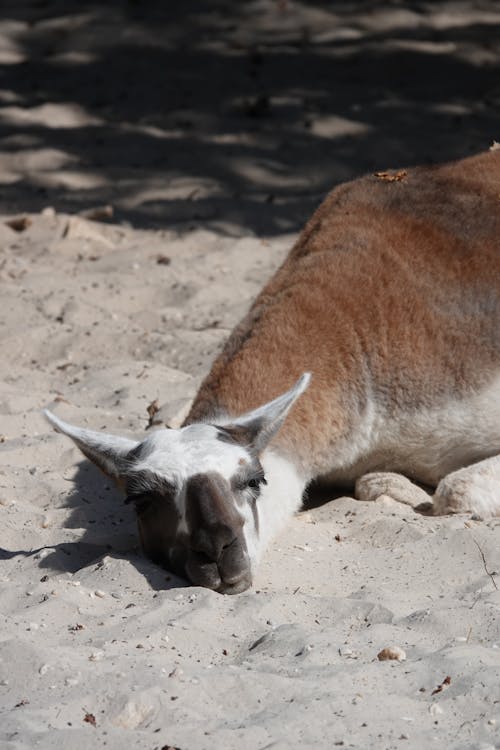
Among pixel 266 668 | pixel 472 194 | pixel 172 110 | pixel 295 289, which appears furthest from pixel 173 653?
pixel 172 110

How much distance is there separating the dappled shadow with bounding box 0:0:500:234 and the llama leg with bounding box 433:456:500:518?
3903 mm

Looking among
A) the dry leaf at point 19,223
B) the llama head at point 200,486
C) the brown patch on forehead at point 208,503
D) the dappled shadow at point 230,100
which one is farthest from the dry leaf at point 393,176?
the dry leaf at point 19,223

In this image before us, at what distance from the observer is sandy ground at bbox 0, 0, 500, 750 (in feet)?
11.2

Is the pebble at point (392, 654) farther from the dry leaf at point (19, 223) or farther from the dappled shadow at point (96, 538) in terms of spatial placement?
the dry leaf at point (19, 223)

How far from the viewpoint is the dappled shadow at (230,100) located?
370 inches

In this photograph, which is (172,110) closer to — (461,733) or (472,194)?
(472,194)

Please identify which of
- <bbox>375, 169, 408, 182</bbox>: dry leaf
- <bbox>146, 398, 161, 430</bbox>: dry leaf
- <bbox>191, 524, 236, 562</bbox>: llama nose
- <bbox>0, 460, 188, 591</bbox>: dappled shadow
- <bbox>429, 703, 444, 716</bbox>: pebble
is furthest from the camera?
<bbox>375, 169, 408, 182</bbox>: dry leaf

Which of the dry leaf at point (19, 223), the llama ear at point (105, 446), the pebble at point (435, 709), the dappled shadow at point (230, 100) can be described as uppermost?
the pebble at point (435, 709)

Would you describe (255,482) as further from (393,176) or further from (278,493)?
(393,176)

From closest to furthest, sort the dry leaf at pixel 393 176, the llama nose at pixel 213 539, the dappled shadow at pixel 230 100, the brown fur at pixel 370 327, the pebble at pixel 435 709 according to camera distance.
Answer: the pebble at pixel 435 709 < the llama nose at pixel 213 539 < the brown fur at pixel 370 327 < the dry leaf at pixel 393 176 < the dappled shadow at pixel 230 100

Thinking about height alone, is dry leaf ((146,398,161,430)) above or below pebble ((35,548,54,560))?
below

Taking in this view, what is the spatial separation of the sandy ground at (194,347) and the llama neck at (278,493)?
0.32 ft

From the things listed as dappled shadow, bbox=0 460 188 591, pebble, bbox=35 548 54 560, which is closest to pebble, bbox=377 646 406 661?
dappled shadow, bbox=0 460 188 591

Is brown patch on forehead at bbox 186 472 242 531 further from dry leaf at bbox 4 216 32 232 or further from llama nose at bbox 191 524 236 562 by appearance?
dry leaf at bbox 4 216 32 232
